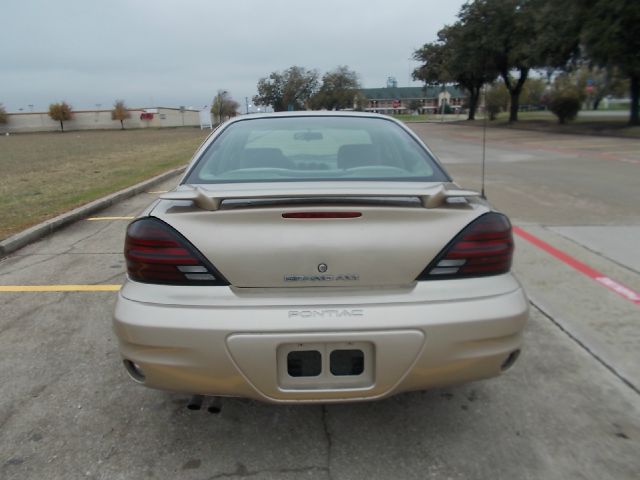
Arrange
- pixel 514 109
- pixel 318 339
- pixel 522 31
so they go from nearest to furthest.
→ 1. pixel 318 339
2. pixel 522 31
3. pixel 514 109

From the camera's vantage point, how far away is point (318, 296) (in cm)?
210

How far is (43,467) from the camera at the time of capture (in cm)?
229

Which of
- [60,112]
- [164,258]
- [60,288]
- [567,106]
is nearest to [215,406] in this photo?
[164,258]

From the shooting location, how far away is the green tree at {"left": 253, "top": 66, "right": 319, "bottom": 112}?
83.6 metres

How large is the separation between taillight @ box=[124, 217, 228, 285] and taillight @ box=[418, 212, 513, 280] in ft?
2.99

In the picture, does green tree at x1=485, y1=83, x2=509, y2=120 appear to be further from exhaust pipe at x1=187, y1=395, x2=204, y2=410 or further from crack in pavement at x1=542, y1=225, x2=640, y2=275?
exhaust pipe at x1=187, y1=395, x2=204, y2=410

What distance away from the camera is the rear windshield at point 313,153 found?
2725 millimetres

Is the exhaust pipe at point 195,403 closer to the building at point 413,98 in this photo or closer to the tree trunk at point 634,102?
the tree trunk at point 634,102

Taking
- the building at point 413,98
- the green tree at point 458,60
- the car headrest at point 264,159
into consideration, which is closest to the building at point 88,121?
the building at point 413,98

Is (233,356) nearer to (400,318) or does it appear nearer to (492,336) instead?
(400,318)

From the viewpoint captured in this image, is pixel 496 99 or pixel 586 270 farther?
pixel 496 99

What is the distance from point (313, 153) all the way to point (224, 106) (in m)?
75.2

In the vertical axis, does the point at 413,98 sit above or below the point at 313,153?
above

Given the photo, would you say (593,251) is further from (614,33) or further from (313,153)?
(614,33)
